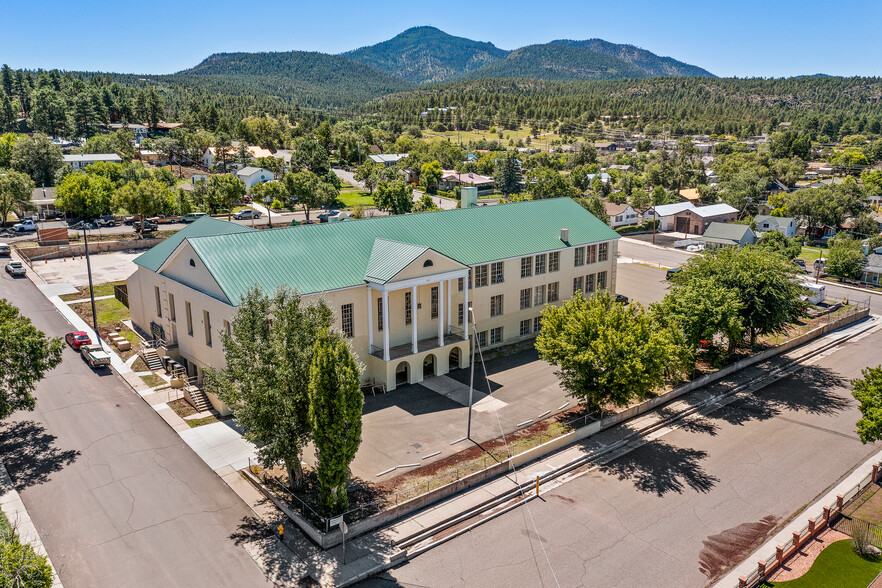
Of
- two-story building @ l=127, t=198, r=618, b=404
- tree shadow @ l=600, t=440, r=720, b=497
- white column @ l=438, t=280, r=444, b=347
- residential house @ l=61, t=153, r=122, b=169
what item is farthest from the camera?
residential house @ l=61, t=153, r=122, b=169

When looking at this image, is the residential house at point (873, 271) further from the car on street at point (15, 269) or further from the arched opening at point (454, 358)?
the car on street at point (15, 269)

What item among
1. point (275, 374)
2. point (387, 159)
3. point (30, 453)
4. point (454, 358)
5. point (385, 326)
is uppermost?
point (387, 159)

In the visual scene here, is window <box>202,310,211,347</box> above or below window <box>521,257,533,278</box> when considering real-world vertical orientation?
below

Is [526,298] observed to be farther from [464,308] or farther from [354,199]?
[354,199]

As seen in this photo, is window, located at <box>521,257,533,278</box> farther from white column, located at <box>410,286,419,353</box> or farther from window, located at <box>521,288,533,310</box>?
white column, located at <box>410,286,419,353</box>

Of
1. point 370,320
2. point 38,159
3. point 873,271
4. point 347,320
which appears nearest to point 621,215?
point 873,271

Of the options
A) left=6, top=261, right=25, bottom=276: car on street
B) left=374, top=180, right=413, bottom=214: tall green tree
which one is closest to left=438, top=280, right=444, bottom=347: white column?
left=6, top=261, right=25, bottom=276: car on street
